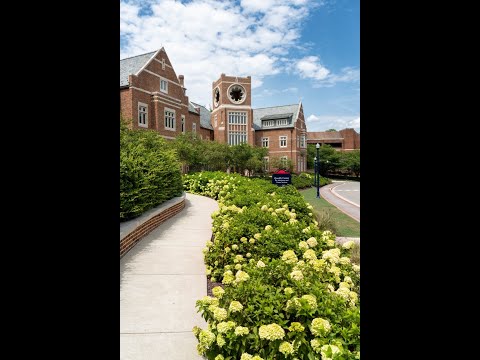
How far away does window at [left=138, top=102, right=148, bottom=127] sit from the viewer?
1024 inches

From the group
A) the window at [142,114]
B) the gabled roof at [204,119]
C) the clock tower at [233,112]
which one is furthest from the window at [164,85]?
the clock tower at [233,112]

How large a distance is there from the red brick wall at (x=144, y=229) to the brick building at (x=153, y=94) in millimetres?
16253

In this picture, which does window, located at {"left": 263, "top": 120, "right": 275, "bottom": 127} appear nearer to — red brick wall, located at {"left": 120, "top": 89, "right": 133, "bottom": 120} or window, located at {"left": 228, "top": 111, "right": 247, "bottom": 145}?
window, located at {"left": 228, "top": 111, "right": 247, "bottom": 145}

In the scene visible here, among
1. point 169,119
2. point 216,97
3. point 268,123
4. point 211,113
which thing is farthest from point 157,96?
point 268,123

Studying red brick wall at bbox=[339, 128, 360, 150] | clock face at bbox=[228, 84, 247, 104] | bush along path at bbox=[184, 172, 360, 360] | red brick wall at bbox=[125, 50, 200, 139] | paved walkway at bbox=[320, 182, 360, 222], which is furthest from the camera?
red brick wall at bbox=[339, 128, 360, 150]

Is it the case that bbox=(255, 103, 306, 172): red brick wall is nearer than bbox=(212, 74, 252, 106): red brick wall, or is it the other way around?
bbox=(212, 74, 252, 106): red brick wall

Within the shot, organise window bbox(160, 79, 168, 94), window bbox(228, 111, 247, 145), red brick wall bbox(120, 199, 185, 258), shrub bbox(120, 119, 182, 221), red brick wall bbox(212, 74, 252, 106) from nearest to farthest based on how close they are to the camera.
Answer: red brick wall bbox(120, 199, 185, 258), shrub bbox(120, 119, 182, 221), window bbox(160, 79, 168, 94), window bbox(228, 111, 247, 145), red brick wall bbox(212, 74, 252, 106)

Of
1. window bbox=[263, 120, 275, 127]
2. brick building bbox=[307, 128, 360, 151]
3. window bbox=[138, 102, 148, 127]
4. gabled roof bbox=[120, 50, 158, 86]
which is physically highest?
gabled roof bbox=[120, 50, 158, 86]

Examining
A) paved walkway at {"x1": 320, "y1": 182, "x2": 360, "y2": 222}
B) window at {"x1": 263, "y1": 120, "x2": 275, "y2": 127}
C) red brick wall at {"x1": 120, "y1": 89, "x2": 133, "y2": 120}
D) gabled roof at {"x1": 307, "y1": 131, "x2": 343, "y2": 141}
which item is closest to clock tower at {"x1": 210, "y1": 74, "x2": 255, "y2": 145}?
window at {"x1": 263, "y1": 120, "x2": 275, "y2": 127}

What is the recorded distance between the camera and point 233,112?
45.9 m

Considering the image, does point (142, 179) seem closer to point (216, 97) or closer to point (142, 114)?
point (142, 114)

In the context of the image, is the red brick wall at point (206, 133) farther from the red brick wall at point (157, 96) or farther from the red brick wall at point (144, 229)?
the red brick wall at point (144, 229)
